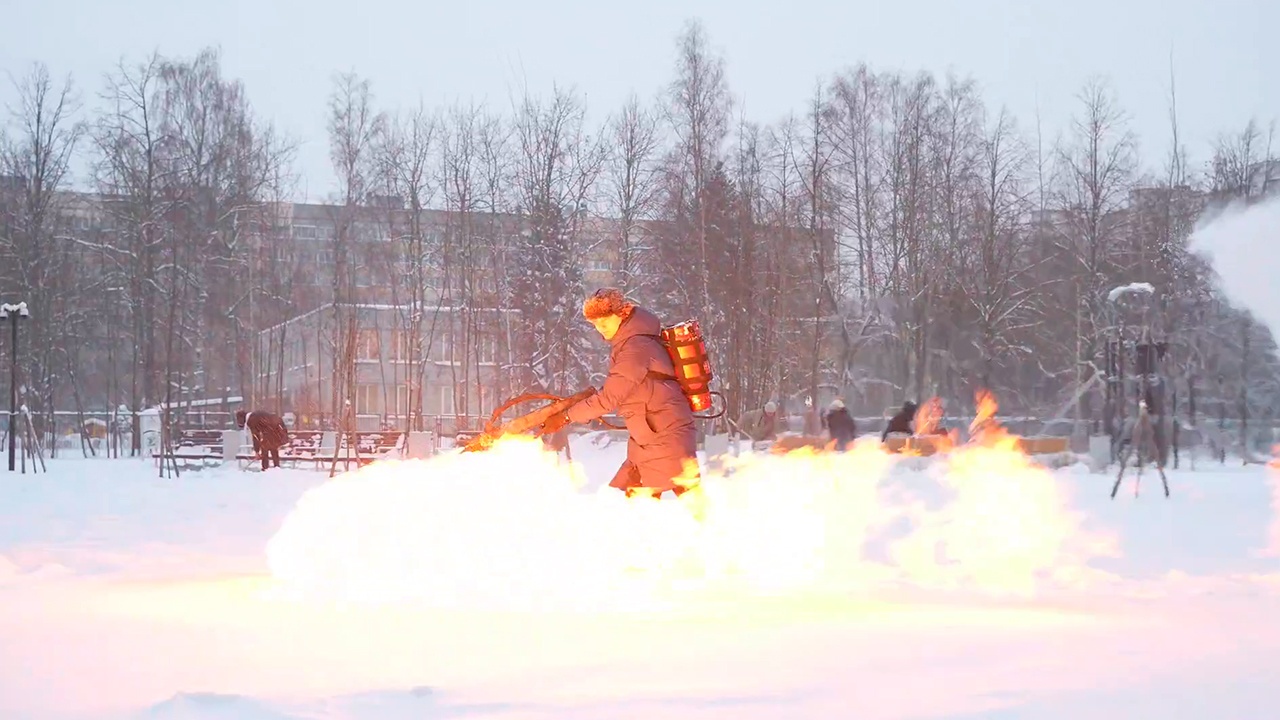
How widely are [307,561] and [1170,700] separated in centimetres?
570

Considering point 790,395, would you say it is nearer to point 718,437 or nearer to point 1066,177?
point 1066,177

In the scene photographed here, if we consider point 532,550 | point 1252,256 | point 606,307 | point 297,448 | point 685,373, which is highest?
point 1252,256

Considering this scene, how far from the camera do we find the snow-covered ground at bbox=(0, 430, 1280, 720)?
5742 mm

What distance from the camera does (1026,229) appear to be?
51.9 metres

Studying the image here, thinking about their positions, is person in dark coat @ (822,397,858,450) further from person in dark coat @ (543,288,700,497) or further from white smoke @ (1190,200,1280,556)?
person in dark coat @ (543,288,700,497)

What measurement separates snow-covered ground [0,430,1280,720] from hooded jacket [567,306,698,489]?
32 cm

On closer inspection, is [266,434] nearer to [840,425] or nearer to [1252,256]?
[840,425]

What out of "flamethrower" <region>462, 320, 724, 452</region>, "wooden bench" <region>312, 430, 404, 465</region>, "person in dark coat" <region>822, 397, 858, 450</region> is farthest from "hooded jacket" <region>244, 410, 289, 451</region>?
"flamethrower" <region>462, 320, 724, 452</region>

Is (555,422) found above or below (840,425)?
above

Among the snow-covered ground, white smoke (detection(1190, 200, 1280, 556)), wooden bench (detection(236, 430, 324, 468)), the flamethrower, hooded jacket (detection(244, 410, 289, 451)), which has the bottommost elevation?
the snow-covered ground

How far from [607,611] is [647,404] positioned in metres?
1.57

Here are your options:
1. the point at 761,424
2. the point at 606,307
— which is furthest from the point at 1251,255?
the point at 761,424

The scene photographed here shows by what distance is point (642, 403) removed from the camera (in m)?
9.03

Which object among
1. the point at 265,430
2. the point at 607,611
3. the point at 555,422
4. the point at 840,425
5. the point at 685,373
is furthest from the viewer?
the point at 265,430
